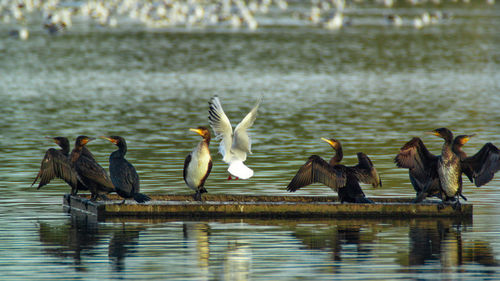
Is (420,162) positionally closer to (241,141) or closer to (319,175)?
(319,175)

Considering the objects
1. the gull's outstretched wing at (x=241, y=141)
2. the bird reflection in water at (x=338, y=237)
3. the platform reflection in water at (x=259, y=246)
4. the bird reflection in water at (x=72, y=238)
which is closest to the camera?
the platform reflection in water at (x=259, y=246)

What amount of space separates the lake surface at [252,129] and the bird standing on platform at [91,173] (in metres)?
0.75

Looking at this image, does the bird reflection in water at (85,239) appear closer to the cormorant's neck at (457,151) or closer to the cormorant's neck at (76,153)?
the cormorant's neck at (76,153)

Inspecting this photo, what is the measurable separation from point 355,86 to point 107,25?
46435mm

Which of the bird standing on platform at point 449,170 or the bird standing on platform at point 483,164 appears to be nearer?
the bird standing on platform at point 449,170

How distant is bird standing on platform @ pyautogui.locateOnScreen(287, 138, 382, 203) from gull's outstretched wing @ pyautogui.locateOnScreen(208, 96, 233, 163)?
4.75 feet

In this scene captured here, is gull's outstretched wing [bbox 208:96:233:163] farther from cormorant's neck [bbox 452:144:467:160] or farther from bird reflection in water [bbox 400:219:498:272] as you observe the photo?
cormorant's neck [bbox 452:144:467:160]

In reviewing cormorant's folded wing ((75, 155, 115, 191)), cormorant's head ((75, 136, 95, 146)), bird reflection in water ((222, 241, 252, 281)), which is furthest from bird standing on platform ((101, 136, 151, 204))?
bird reflection in water ((222, 241, 252, 281))

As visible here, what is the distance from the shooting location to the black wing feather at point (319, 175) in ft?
64.6

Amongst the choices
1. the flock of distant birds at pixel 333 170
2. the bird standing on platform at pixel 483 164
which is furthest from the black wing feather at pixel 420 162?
the bird standing on platform at pixel 483 164

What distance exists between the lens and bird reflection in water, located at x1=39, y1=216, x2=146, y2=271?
53.3 ft

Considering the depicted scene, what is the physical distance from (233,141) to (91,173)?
8.58 ft

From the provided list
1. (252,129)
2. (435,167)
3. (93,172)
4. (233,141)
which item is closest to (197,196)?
(233,141)

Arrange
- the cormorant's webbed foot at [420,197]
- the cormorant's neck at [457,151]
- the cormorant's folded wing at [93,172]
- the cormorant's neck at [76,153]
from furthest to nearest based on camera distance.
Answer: the cormorant's neck at [457,151] → the cormorant's neck at [76,153] → the cormorant's webbed foot at [420,197] → the cormorant's folded wing at [93,172]
